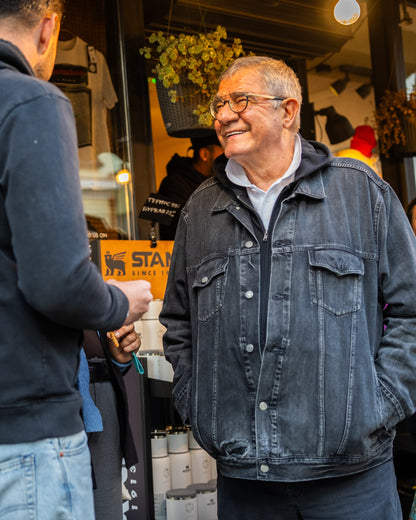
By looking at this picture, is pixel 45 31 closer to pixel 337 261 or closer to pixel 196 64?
pixel 337 261

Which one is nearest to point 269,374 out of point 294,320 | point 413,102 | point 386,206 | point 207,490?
point 294,320

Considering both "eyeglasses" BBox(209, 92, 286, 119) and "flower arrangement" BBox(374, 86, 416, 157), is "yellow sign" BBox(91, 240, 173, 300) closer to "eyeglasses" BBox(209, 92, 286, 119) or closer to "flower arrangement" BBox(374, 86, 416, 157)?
"eyeglasses" BBox(209, 92, 286, 119)

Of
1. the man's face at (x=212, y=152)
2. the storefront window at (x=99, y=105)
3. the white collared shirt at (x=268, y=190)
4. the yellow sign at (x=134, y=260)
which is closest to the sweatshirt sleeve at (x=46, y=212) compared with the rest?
the white collared shirt at (x=268, y=190)

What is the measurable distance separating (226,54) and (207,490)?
252 cm

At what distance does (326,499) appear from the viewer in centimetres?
175

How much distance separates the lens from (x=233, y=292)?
1.88m

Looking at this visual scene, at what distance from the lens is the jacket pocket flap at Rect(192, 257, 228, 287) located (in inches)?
76.0

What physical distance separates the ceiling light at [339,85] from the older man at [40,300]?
24.8ft

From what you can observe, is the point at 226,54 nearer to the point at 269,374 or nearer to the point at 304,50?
the point at 304,50

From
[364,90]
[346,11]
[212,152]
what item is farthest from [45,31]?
[364,90]

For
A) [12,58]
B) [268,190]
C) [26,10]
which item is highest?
[26,10]

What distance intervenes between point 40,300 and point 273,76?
1.21 m

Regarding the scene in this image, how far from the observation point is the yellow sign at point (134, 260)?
3.69 m

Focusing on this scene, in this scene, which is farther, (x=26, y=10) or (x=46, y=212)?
(x=26, y=10)
